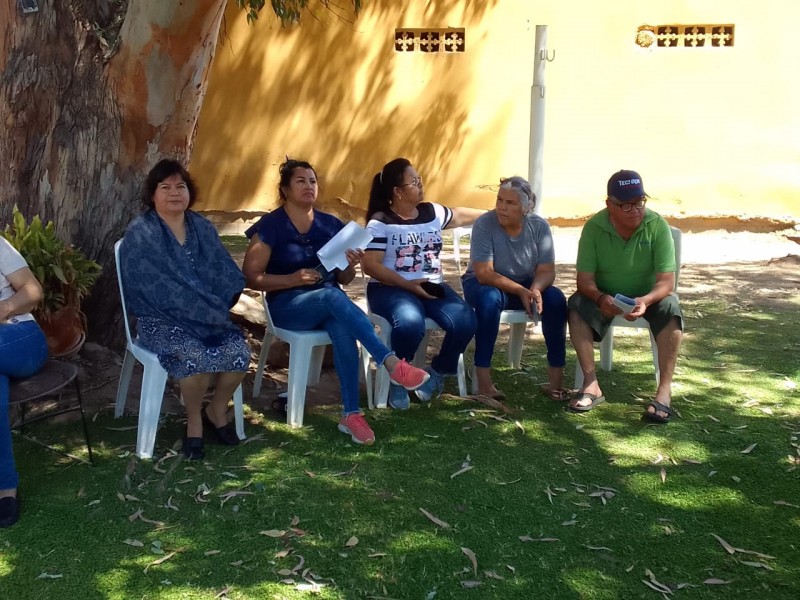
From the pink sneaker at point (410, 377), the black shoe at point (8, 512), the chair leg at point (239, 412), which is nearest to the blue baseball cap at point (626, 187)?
the pink sneaker at point (410, 377)

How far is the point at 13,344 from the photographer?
3457 mm

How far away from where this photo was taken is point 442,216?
5023 millimetres

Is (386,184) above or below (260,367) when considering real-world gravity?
above

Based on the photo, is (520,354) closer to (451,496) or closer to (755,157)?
(451,496)

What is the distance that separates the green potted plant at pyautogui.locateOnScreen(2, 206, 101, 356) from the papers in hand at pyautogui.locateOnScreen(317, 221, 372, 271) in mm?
1223

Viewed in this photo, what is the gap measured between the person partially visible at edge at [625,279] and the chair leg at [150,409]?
209 cm

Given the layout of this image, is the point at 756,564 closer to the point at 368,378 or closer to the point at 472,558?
the point at 472,558

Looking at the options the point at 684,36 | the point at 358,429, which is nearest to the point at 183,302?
the point at 358,429

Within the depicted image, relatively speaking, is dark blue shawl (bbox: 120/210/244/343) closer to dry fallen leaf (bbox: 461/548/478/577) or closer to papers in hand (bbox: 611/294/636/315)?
dry fallen leaf (bbox: 461/548/478/577)

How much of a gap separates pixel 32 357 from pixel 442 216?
2371 millimetres

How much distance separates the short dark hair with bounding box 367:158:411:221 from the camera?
15.8ft

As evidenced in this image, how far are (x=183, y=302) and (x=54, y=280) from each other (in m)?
0.81

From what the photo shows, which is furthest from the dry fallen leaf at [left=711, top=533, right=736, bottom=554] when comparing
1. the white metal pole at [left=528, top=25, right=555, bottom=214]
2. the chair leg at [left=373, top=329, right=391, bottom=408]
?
the white metal pole at [left=528, top=25, right=555, bottom=214]

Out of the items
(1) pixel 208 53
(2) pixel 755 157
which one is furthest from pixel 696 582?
(2) pixel 755 157
